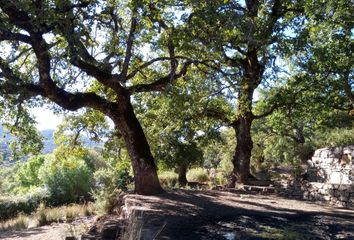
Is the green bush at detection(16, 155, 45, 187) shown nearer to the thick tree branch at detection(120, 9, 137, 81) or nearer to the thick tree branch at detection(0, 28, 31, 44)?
the thick tree branch at detection(120, 9, 137, 81)

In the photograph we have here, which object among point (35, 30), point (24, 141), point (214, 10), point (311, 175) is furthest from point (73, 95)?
point (311, 175)

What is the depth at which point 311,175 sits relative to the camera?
1686 centimetres

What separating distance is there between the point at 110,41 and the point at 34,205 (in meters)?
12.5

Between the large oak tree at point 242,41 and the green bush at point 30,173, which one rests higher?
the large oak tree at point 242,41

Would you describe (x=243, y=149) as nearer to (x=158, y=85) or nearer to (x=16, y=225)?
(x=158, y=85)

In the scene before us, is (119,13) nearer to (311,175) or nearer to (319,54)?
(319,54)

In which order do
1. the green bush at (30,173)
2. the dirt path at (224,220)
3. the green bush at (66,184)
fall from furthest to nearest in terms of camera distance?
the green bush at (30,173), the green bush at (66,184), the dirt path at (224,220)

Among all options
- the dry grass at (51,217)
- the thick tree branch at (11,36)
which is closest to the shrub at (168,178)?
the dry grass at (51,217)

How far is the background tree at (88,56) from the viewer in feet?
28.3

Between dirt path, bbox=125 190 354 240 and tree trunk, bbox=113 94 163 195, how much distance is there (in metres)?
0.70

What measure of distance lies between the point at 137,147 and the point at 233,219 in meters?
4.76

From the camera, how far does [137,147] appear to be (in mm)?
13172

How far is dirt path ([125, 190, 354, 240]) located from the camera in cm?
768

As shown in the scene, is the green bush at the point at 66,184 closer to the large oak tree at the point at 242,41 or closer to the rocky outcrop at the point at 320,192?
the large oak tree at the point at 242,41
